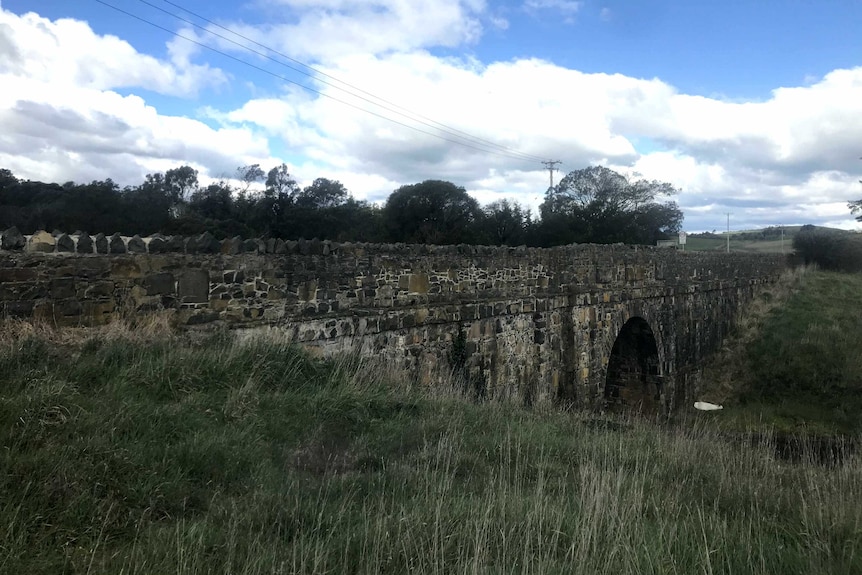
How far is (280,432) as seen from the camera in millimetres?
4508

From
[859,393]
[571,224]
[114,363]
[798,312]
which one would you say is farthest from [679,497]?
[571,224]

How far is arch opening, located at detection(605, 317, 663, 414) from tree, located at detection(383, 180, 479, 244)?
1793cm

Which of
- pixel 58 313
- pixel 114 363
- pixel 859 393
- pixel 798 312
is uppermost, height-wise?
pixel 58 313

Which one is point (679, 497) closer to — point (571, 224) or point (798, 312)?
point (798, 312)

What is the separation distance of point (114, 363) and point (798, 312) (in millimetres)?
23669

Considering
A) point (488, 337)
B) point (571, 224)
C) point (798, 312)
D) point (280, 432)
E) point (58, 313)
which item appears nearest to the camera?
point (280, 432)

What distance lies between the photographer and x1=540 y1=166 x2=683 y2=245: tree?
3919 cm

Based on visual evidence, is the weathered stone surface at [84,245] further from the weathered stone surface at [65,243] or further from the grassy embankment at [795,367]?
the grassy embankment at [795,367]

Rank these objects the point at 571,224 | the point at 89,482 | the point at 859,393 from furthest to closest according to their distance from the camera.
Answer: the point at 571,224, the point at 859,393, the point at 89,482

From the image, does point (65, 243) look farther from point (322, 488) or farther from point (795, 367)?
point (795, 367)

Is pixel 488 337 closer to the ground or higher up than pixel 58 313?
closer to the ground

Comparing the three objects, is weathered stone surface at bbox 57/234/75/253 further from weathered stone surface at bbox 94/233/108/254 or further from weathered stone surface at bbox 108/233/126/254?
weathered stone surface at bbox 108/233/126/254

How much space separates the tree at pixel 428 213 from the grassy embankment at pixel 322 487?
96.9ft

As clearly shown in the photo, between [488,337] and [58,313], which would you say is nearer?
[58,313]
